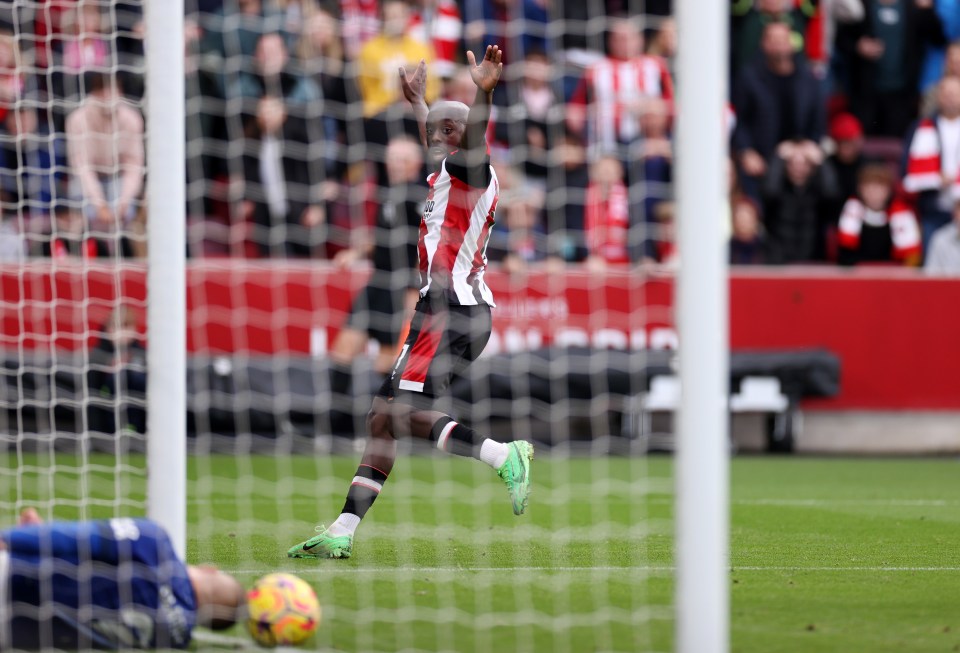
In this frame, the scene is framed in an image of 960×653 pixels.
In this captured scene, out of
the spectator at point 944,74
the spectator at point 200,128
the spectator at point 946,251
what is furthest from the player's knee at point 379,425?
the spectator at point 944,74

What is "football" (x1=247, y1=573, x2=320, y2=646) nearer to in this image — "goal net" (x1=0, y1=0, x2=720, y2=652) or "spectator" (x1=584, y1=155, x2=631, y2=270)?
"goal net" (x1=0, y1=0, x2=720, y2=652)

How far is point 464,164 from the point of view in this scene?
634 centimetres

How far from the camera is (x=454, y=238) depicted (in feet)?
21.5

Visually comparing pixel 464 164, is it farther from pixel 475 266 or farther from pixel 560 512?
pixel 560 512

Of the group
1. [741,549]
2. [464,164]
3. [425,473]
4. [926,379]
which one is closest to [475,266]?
[464,164]

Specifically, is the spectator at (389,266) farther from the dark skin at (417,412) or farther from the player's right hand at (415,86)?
the dark skin at (417,412)

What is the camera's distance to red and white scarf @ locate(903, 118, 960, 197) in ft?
43.7

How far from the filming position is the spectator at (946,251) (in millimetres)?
13188

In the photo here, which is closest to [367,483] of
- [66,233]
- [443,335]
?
[443,335]

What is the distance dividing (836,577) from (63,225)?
6.90 m

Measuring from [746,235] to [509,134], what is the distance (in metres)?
2.88

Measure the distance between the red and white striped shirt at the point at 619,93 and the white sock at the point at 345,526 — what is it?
5.08m

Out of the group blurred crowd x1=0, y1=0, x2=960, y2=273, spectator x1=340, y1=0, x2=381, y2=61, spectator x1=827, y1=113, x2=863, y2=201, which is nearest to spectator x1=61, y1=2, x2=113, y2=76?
blurred crowd x1=0, y1=0, x2=960, y2=273

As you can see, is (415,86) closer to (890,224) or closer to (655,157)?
(655,157)
